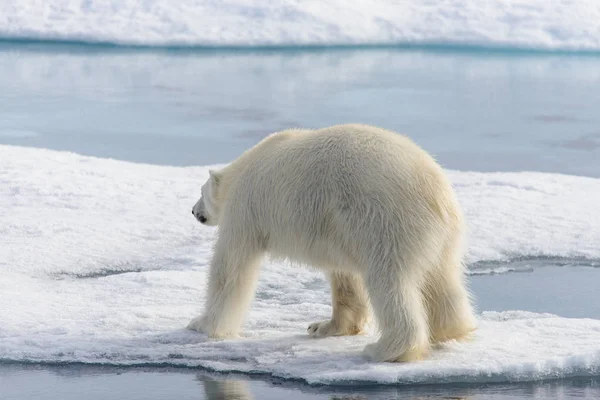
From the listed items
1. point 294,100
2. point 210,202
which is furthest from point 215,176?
point 294,100

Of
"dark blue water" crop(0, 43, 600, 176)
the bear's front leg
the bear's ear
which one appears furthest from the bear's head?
"dark blue water" crop(0, 43, 600, 176)

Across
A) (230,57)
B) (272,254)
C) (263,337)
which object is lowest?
(263,337)

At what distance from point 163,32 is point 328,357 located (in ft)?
44.3

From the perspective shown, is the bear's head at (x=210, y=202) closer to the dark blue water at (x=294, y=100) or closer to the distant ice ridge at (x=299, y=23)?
the dark blue water at (x=294, y=100)

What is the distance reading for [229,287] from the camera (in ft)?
12.8

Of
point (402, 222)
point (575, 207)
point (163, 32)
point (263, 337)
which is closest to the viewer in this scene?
point (402, 222)

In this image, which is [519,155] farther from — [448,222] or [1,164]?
→ [448,222]

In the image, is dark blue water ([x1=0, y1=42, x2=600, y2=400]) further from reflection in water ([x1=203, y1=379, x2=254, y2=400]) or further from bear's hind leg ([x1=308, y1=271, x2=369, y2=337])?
bear's hind leg ([x1=308, y1=271, x2=369, y2=337])

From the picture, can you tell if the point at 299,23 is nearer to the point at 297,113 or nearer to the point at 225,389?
the point at 297,113

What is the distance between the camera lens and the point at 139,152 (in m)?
9.44

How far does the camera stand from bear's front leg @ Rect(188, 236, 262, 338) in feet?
12.6

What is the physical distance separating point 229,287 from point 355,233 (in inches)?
27.6

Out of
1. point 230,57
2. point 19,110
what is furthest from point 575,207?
point 230,57

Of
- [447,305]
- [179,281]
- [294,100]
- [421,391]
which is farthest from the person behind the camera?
[294,100]
